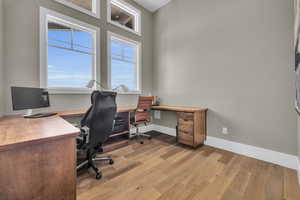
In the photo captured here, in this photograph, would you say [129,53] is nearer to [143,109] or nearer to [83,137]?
[143,109]

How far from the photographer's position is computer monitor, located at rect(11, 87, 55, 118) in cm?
171

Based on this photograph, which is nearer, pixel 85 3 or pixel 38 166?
pixel 38 166

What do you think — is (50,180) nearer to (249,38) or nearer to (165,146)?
(165,146)

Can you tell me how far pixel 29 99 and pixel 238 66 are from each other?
3642 mm

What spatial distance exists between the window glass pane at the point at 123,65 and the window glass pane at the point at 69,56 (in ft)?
1.85

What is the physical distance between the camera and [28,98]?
73.2 inches

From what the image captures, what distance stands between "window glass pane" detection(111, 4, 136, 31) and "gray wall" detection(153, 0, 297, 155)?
1.11 m

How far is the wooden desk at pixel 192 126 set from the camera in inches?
101

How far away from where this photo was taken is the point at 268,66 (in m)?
2.09

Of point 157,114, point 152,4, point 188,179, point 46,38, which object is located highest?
point 152,4

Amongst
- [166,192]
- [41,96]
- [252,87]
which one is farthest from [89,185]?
[252,87]

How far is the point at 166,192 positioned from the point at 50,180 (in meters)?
1.18

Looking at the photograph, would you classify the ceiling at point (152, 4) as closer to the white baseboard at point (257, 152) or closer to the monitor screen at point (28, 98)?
the monitor screen at point (28, 98)

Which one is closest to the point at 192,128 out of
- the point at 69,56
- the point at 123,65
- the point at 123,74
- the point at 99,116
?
the point at 99,116
